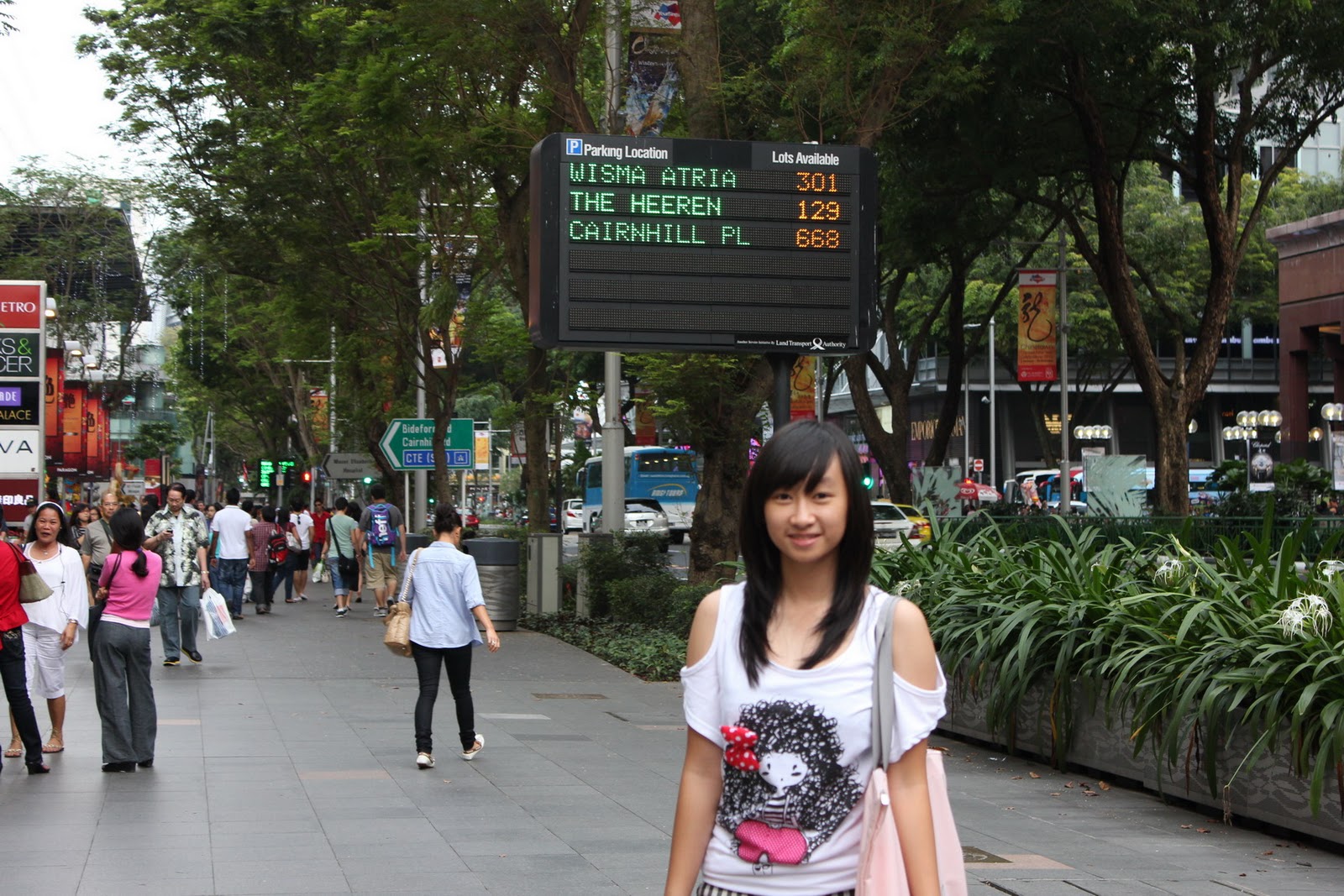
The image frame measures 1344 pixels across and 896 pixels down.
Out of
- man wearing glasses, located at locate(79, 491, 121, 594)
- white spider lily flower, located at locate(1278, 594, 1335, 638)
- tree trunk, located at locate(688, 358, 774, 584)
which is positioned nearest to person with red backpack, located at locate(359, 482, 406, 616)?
tree trunk, located at locate(688, 358, 774, 584)

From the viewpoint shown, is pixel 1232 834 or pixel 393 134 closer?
pixel 1232 834

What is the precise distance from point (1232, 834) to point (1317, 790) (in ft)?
3.69

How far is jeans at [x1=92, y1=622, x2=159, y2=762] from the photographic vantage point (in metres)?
10.3

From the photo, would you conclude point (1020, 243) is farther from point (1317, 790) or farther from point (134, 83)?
point (1317, 790)

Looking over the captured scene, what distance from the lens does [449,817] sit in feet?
29.1

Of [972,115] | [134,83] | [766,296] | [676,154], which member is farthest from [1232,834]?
[134,83]

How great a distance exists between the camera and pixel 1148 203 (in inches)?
1934

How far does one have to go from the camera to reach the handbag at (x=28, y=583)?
10.3 meters

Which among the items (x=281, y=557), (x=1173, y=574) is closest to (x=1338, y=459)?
(x=281, y=557)

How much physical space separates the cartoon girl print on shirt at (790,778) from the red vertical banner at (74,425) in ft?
132

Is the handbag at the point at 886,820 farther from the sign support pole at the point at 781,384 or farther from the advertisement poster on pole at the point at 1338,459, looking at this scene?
the advertisement poster on pole at the point at 1338,459

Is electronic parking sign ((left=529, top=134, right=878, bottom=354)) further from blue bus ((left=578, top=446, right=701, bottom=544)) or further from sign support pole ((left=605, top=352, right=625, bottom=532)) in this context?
blue bus ((left=578, top=446, right=701, bottom=544))

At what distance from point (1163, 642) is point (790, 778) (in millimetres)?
6908

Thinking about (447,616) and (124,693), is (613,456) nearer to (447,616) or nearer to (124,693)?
(447,616)
